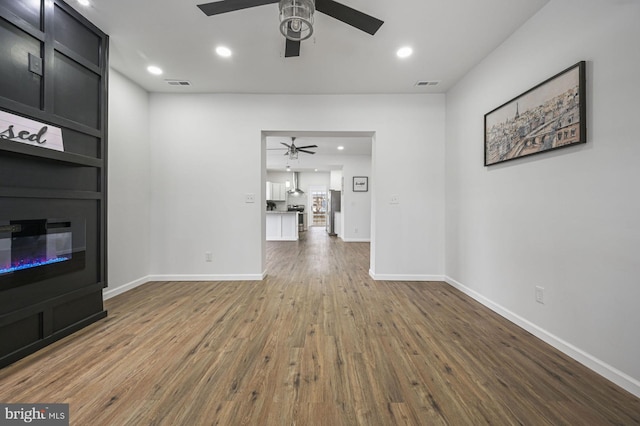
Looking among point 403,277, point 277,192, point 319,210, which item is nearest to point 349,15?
point 403,277

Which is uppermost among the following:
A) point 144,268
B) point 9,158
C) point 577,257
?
point 9,158

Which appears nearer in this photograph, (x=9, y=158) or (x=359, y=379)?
(x=359, y=379)

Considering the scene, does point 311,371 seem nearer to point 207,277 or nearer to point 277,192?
Result: point 207,277

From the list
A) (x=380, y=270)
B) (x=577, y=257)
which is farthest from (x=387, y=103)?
(x=577, y=257)

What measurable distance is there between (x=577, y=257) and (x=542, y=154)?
832mm

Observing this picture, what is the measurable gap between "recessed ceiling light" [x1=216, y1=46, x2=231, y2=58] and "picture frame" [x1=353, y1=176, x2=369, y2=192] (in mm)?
5293

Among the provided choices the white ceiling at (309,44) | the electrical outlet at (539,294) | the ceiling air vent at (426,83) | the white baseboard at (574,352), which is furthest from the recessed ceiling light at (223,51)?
the white baseboard at (574,352)

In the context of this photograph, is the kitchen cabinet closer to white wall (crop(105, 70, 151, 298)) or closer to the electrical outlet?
white wall (crop(105, 70, 151, 298))

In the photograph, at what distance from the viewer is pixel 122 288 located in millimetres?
2900

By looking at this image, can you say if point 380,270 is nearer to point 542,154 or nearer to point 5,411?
point 542,154

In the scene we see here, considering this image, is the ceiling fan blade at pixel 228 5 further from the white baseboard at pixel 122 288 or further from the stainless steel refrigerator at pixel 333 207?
the stainless steel refrigerator at pixel 333 207

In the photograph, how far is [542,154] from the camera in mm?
1914

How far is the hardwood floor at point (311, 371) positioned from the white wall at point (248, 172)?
94 cm

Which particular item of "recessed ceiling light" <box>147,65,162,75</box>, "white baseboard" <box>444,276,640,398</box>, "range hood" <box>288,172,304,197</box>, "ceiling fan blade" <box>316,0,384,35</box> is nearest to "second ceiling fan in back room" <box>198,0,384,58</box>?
"ceiling fan blade" <box>316,0,384,35</box>
